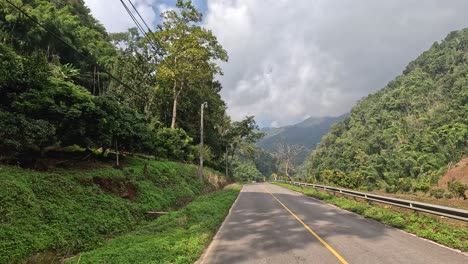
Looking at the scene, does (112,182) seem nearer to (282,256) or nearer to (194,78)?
(282,256)

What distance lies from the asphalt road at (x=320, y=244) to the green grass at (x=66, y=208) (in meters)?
3.70

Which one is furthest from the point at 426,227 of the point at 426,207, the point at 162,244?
the point at 162,244

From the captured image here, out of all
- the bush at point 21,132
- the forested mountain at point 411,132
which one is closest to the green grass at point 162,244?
the bush at point 21,132

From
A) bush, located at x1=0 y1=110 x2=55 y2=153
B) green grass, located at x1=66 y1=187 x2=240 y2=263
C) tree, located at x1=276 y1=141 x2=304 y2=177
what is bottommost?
green grass, located at x1=66 y1=187 x2=240 y2=263

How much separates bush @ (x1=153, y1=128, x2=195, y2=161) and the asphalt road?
1513 centimetres

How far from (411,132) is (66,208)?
95.2m

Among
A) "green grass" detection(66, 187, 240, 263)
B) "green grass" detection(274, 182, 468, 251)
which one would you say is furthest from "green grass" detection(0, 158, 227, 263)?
"green grass" detection(274, 182, 468, 251)

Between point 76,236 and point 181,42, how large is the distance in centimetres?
2738

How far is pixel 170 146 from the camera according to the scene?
30531 millimetres

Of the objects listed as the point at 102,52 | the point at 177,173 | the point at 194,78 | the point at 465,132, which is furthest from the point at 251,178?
the point at 177,173

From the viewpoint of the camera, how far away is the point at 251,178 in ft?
413

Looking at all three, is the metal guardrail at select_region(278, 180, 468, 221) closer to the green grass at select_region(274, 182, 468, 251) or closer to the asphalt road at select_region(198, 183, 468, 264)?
the green grass at select_region(274, 182, 468, 251)

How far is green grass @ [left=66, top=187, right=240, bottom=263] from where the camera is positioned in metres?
8.30

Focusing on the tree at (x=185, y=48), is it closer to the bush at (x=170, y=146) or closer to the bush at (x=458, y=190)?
the bush at (x=170, y=146)
